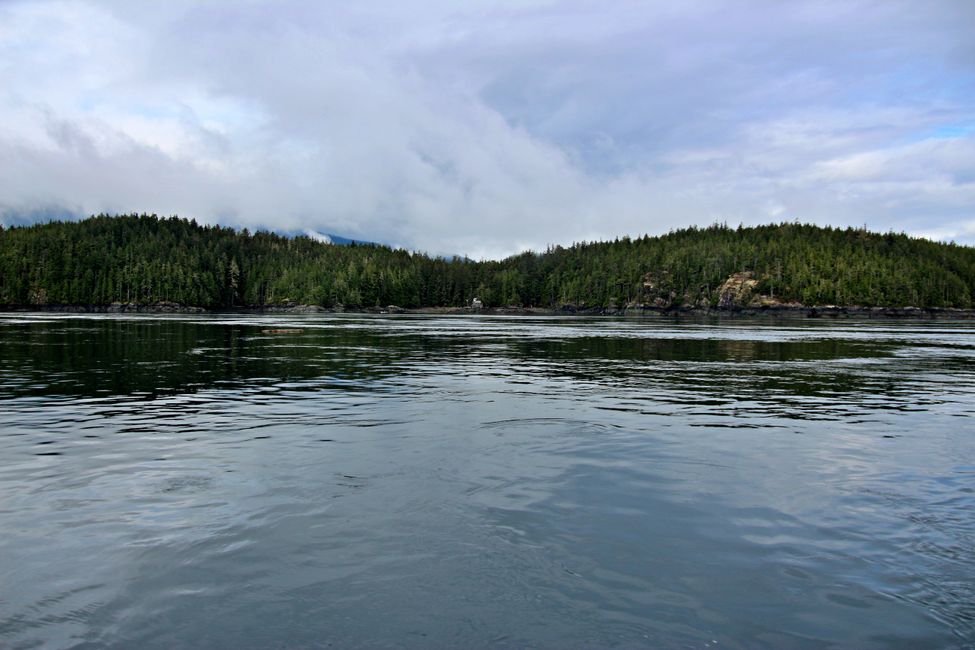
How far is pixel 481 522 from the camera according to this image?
13.4 metres

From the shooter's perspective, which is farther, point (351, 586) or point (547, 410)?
point (547, 410)

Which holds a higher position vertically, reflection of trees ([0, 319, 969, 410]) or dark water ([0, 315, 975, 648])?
reflection of trees ([0, 319, 969, 410])

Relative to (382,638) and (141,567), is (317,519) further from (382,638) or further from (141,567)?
(382,638)

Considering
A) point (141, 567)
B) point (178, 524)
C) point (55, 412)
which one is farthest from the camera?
point (55, 412)

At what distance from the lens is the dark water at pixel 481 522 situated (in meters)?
9.32

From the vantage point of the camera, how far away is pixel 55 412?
85.0 feet

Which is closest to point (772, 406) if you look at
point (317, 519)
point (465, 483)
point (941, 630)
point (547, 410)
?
point (547, 410)

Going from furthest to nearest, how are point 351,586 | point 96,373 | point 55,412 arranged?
point 96,373 → point 55,412 → point 351,586

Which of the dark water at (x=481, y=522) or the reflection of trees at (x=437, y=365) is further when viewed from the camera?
the reflection of trees at (x=437, y=365)

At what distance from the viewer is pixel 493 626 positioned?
30.2 feet

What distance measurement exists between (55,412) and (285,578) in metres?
21.1

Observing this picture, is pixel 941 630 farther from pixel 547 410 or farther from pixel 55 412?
pixel 55 412

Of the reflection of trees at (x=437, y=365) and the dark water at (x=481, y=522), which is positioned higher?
the reflection of trees at (x=437, y=365)

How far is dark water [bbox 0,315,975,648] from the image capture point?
9.32 m
